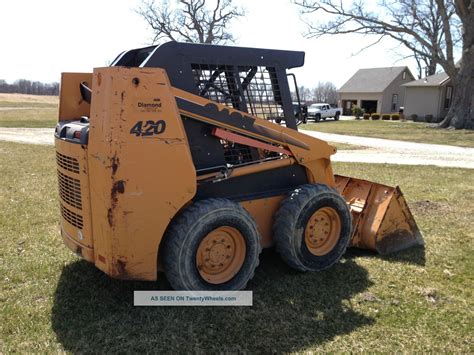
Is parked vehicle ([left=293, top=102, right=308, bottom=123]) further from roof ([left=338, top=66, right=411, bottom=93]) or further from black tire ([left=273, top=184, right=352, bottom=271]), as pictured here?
roof ([left=338, top=66, right=411, bottom=93])

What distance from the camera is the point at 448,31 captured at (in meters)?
29.7

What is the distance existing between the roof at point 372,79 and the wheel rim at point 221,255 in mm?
54907

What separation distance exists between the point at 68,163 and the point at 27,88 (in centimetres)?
11010

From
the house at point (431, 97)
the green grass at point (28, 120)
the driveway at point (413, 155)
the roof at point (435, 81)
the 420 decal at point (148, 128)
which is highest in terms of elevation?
the roof at point (435, 81)

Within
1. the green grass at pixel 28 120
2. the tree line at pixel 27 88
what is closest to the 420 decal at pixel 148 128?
the green grass at pixel 28 120

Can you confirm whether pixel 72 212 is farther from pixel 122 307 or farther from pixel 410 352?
pixel 410 352

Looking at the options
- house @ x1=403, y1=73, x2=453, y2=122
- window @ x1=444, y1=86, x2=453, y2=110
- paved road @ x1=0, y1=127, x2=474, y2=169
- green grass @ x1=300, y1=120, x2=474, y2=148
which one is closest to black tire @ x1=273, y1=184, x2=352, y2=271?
paved road @ x1=0, y1=127, x2=474, y2=169

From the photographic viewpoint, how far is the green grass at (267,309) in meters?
3.39

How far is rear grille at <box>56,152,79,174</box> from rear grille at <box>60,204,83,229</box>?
0.39 meters

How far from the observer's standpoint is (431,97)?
143ft

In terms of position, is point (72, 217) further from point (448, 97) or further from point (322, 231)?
point (448, 97)

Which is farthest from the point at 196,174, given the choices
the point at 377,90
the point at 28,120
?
the point at 377,90

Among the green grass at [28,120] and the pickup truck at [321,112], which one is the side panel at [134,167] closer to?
the green grass at [28,120]

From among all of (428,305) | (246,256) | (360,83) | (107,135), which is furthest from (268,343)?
(360,83)
